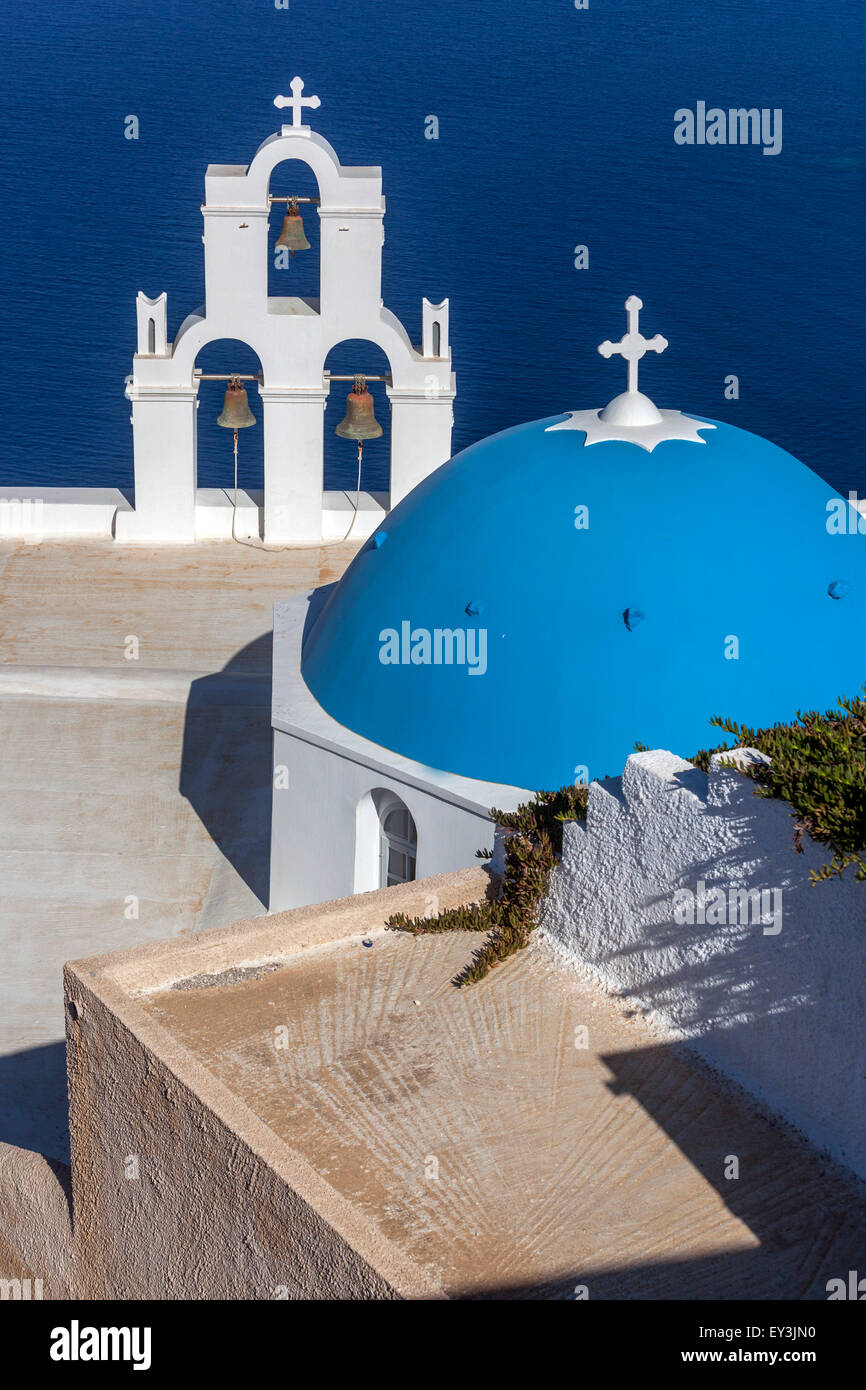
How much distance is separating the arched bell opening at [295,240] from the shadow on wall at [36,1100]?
44.0ft

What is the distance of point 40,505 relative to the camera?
28125 mm

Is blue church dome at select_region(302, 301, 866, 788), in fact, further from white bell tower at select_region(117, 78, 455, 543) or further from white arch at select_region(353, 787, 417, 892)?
white bell tower at select_region(117, 78, 455, 543)

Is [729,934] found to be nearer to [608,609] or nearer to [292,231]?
[608,609]

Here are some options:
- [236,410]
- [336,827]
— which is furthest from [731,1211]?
[236,410]

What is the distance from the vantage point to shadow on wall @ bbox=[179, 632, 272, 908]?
20797 millimetres

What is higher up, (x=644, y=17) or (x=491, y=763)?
(x=644, y=17)

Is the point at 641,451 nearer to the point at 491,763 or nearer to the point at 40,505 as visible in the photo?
the point at 491,763

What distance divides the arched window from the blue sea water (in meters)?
33.7

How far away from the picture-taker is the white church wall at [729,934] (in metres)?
9.41

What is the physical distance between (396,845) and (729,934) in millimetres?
7613

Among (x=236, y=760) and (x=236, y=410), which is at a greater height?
(x=236, y=410)

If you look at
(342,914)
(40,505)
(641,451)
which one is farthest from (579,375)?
(342,914)

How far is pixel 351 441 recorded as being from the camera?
60.8 meters

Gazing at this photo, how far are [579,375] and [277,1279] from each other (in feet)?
188
